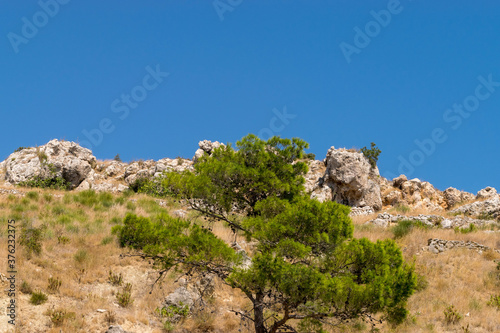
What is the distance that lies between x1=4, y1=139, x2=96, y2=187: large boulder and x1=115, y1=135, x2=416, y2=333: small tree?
22.2 m

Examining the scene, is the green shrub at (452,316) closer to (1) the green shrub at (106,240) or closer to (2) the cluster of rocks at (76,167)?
(1) the green shrub at (106,240)

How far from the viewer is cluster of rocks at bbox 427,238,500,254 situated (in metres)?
17.2

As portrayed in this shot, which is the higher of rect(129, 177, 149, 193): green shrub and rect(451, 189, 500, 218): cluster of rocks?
rect(451, 189, 500, 218): cluster of rocks

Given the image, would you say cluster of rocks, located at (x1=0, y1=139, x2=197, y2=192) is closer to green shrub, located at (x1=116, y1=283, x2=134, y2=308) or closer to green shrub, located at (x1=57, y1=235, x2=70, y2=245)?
green shrub, located at (x1=57, y1=235, x2=70, y2=245)

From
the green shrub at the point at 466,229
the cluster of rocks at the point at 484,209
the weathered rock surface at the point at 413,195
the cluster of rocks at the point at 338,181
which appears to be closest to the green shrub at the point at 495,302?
the green shrub at the point at 466,229

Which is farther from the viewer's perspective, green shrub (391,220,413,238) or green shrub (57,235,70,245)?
green shrub (391,220,413,238)

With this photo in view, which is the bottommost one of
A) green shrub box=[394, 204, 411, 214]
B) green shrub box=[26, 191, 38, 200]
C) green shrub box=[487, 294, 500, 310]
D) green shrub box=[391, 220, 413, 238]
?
green shrub box=[487, 294, 500, 310]

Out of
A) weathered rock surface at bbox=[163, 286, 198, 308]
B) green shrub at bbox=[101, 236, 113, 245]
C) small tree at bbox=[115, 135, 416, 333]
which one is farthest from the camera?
green shrub at bbox=[101, 236, 113, 245]

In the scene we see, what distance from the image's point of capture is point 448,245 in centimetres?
1756

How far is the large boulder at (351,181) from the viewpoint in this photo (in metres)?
28.7

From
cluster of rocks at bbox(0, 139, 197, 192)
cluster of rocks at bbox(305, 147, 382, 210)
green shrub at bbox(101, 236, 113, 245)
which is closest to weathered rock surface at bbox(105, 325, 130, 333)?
green shrub at bbox(101, 236, 113, 245)

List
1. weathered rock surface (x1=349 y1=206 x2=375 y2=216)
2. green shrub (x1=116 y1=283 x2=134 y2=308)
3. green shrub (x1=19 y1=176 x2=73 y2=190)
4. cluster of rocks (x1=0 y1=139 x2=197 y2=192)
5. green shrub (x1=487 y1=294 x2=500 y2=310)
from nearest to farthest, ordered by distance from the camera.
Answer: green shrub (x1=116 y1=283 x2=134 y2=308)
green shrub (x1=487 y1=294 x2=500 y2=310)
weathered rock surface (x1=349 y1=206 x2=375 y2=216)
green shrub (x1=19 y1=176 x2=73 y2=190)
cluster of rocks (x1=0 y1=139 x2=197 y2=192)

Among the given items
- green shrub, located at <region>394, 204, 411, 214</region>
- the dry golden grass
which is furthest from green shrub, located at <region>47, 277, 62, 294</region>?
Result: green shrub, located at <region>394, 204, 411, 214</region>

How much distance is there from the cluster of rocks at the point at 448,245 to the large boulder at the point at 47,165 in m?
25.8
